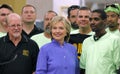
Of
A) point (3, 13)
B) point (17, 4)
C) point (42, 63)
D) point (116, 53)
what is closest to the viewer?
point (42, 63)

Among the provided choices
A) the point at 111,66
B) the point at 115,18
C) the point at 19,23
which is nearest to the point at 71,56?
the point at 111,66

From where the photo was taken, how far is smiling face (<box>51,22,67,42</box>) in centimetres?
373

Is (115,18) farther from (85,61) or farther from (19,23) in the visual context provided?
(19,23)

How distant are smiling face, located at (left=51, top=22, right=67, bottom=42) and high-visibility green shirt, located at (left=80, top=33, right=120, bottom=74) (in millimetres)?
408

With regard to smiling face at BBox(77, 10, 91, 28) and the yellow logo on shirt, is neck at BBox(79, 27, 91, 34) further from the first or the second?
the yellow logo on shirt

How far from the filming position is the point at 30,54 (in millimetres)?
4043

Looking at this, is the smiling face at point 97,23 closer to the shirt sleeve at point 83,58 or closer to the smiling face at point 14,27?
the shirt sleeve at point 83,58

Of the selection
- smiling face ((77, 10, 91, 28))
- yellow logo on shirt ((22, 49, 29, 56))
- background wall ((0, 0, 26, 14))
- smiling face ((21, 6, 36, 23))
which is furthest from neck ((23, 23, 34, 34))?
background wall ((0, 0, 26, 14))

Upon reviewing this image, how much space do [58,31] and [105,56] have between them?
58cm

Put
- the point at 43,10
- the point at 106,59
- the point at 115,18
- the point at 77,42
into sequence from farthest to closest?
the point at 43,10 → the point at 115,18 → the point at 77,42 → the point at 106,59

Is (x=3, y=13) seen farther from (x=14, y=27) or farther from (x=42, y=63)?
(x=42, y=63)

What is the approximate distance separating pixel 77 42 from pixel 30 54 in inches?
27.3

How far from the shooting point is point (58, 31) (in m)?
3.72

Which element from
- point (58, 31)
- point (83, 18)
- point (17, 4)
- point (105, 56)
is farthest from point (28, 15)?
point (17, 4)
